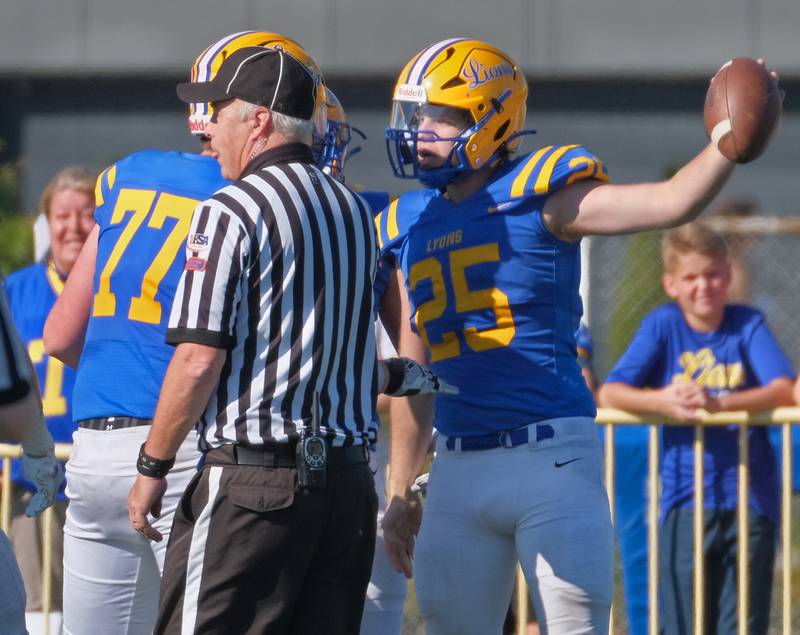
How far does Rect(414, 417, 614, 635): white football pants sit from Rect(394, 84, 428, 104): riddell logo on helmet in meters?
1.02

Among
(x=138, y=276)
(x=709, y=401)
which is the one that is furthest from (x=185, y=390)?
(x=709, y=401)

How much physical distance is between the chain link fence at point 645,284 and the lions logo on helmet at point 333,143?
5060mm

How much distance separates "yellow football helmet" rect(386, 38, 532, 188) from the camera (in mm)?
4047

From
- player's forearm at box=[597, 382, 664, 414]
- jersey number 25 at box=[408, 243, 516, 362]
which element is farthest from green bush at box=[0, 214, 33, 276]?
jersey number 25 at box=[408, 243, 516, 362]

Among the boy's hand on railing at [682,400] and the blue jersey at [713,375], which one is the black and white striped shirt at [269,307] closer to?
the boy's hand on railing at [682,400]

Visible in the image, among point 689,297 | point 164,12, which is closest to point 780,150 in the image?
point 164,12

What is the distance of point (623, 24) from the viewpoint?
1443 cm

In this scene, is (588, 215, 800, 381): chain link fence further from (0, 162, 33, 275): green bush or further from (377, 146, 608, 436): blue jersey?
(377, 146, 608, 436): blue jersey

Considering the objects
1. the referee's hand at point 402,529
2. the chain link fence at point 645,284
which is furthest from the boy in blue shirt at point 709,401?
the chain link fence at point 645,284

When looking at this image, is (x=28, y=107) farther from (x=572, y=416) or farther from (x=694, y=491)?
(x=572, y=416)

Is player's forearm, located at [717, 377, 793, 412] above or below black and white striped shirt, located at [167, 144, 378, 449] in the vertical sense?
below

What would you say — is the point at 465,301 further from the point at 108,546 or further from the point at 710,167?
the point at 108,546

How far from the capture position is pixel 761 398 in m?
5.52

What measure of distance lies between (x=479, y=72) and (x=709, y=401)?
195 cm
